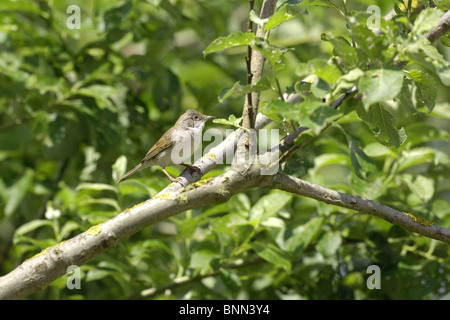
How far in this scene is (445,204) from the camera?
409 cm

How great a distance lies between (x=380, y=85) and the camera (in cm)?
207

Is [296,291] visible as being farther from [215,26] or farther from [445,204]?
[215,26]

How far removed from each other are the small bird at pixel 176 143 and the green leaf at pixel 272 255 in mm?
965

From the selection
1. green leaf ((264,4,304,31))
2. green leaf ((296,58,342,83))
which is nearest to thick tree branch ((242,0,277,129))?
green leaf ((264,4,304,31))

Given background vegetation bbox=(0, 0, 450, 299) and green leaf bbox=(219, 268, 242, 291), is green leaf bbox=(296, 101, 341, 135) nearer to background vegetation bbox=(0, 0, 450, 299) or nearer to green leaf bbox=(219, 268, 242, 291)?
background vegetation bbox=(0, 0, 450, 299)

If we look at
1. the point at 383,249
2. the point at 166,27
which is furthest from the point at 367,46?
the point at 166,27

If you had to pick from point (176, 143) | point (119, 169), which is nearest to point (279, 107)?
point (119, 169)

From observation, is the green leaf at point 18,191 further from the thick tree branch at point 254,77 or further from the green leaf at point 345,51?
the green leaf at point 345,51

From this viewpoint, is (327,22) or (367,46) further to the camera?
(327,22)

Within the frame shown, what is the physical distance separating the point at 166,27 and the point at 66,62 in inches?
40.6

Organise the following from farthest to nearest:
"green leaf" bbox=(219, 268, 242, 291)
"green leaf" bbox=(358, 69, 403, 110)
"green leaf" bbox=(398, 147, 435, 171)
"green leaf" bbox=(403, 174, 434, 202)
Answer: "green leaf" bbox=(398, 147, 435, 171)
"green leaf" bbox=(403, 174, 434, 202)
"green leaf" bbox=(219, 268, 242, 291)
"green leaf" bbox=(358, 69, 403, 110)

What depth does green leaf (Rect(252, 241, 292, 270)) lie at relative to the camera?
3596mm

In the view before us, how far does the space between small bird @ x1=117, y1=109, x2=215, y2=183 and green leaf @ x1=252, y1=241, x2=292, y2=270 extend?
96 centimetres

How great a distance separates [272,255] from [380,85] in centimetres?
188
